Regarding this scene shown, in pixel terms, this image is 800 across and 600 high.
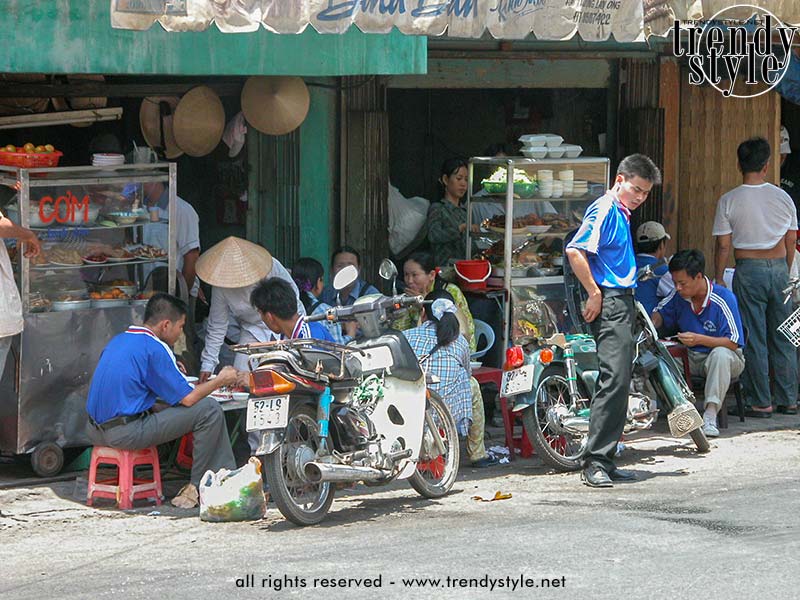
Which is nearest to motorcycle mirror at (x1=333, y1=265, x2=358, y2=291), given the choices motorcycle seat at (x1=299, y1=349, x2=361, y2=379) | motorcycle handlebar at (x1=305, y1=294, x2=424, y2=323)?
motorcycle handlebar at (x1=305, y1=294, x2=424, y2=323)

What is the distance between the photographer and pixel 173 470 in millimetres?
8445

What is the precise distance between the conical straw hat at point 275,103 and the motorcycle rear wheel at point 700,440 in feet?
11.5

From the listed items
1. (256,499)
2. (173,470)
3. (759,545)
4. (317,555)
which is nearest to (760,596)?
(759,545)

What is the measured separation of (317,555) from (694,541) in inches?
73.7

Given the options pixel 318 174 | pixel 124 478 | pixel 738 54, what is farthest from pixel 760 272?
pixel 124 478

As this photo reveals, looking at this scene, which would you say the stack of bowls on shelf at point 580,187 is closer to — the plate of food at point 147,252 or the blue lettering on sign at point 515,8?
the blue lettering on sign at point 515,8

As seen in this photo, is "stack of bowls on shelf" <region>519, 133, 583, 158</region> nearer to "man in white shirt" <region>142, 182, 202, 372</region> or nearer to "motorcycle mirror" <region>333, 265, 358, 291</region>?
"man in white shirt" <region>142, 182, 202, 372</region>

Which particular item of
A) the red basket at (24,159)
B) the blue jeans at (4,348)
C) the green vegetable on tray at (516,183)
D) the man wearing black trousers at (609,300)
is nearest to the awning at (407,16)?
the man wearing black trousers at (609,300)

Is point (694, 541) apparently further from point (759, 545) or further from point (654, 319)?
point (654, 319)

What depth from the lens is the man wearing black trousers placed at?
8062mm

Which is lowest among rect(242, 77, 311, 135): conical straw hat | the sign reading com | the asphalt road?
the asphalt road

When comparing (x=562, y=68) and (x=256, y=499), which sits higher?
(x=562, y=68)

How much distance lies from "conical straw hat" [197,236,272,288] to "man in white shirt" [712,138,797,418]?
3777 millimetres

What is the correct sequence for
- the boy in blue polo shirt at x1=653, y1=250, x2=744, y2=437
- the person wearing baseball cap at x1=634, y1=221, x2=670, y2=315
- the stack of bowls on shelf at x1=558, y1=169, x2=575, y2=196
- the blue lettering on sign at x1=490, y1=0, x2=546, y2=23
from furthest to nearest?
the person wearing baseball cap at x1=634, y1=221, x2=670, y2=315, the stack of bowls on shelf at x1=558, y1=169, x2=575, y2=196, the boy in blue polo shirt at x1=653, y1=250, x2=744, y2=437, the blue lettering on sign at x1=490, y1=0, x2=546, y2=23
